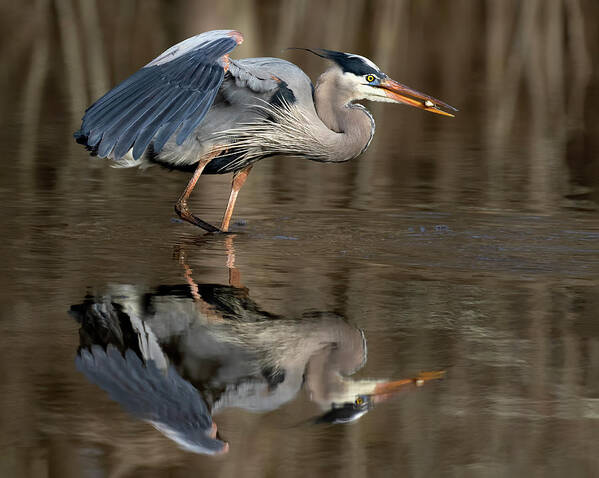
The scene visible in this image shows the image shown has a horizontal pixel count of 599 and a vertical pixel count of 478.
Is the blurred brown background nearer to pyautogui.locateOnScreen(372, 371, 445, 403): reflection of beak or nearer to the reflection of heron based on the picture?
the reflection of heron

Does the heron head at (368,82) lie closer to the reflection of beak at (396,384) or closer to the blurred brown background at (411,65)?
the blurred brown background at (411,65)

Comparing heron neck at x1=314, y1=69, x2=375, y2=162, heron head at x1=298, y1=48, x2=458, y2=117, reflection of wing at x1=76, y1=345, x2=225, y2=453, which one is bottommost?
reflection of wing at x1=76, y1=345, x2=225, y2=453

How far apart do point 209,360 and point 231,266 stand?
199 cm

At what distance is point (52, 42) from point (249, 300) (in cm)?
1574

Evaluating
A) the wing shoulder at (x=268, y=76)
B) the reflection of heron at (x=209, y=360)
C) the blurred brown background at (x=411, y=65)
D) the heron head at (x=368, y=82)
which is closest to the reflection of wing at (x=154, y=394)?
the reflection of heron at (x=209, y=360)

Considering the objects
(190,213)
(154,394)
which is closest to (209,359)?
(154,394)

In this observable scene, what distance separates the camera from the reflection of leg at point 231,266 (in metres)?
6.88

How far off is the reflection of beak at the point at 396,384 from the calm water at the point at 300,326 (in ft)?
0.06

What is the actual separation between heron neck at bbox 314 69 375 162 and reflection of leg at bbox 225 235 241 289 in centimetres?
110

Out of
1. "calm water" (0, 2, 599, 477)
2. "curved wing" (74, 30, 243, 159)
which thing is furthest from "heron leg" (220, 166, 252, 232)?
"curved wing" (74, 30, 243, 159)

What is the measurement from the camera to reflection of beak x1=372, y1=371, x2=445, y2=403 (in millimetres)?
5008

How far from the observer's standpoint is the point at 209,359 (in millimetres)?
5406

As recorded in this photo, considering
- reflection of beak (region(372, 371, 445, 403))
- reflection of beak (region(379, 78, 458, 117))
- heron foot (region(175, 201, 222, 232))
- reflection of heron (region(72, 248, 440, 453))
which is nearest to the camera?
reflection of heron (region(72, 248, 440, 453))

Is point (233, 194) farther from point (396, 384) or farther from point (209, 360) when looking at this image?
point (396, 384)
